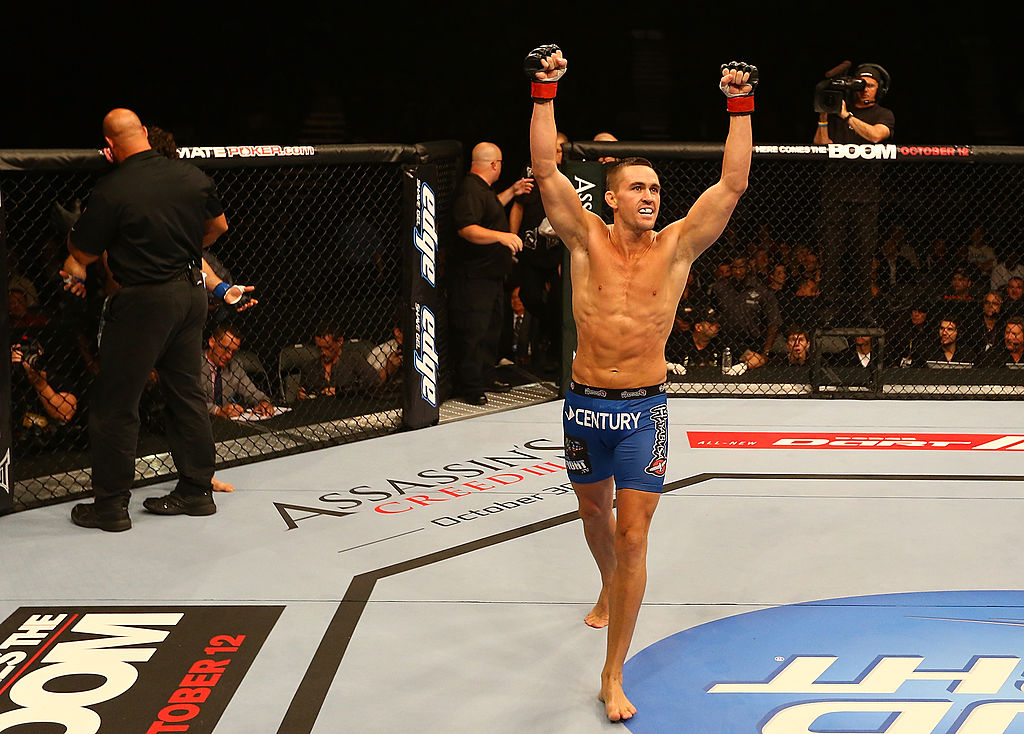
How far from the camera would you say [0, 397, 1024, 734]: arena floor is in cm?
284

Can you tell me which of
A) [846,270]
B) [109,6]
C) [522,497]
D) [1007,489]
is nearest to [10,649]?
[522,497]

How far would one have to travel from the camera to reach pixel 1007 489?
4.70 metres

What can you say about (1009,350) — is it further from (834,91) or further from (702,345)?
(834,91)

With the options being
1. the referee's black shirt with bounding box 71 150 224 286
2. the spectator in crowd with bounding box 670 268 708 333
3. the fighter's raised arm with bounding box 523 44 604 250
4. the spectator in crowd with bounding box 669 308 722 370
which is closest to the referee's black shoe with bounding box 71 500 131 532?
the referee's black shirt with bounding box 71 150 224 286

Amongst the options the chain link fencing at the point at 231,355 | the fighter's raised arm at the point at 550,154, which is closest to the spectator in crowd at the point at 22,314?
the chain link fencing at the point at 231,355

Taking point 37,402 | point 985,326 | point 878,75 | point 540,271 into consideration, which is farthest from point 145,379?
point 985,326

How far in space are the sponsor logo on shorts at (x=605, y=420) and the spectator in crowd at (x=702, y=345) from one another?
4.21 meters

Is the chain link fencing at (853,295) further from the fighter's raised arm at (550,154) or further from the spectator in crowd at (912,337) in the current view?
the fighter's raised arm at (550,154)

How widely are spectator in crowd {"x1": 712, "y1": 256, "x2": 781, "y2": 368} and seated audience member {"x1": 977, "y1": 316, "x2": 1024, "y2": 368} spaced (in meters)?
1.40

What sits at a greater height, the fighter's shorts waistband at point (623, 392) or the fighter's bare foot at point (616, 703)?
the fighter's shorts waistband at point (623, 392)

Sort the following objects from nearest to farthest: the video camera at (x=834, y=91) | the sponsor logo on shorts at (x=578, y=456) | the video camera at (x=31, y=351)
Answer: the sponsor logo on shorts at (x=578, y=456), the video camera at (x=31, y=351), the video camera at (x=834, y=91)

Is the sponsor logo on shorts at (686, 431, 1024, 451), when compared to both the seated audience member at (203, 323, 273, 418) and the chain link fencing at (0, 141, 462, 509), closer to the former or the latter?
the chain link fencing at (0, 141, 462, 509)

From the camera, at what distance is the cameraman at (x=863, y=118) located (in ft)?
21.5

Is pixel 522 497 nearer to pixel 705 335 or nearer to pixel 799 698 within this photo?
pixel 799 698
